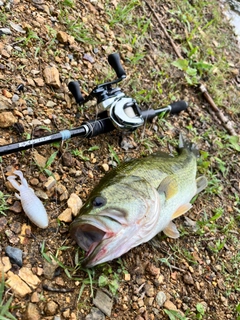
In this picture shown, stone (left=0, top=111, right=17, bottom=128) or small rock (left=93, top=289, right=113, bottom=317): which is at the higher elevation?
stone (left=0, top=111, right=17, bottom=128)

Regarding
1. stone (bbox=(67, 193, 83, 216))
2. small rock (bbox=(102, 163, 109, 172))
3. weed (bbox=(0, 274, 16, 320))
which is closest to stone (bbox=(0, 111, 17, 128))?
stone (bbox=(67, 193, 83, 216))

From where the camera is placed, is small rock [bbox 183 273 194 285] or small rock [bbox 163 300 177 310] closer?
small rock [bbox 163 300 177 310]

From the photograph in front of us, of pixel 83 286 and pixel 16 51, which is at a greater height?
pixel 16 51

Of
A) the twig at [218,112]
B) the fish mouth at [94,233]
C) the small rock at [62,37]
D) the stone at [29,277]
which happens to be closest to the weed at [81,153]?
the fish mouth at [94,233]

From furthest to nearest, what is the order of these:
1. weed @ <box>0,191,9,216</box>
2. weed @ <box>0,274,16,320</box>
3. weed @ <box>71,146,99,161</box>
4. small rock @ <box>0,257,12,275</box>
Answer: weed @ <box>71,146,99,161</box>
weed @ <box>0,191,9,216</box>
small rock @ <box>0,257,12,275</box>
weed @ <box>0,274,16,320</box>

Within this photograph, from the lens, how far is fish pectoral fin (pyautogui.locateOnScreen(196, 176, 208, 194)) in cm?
419

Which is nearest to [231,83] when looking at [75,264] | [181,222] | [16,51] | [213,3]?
[213,3]

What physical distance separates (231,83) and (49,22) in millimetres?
3063

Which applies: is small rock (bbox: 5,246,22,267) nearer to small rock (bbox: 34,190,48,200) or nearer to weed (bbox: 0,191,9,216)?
weed (bbox: 0,191,9,216)

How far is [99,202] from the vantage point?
9.55ft

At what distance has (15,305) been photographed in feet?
8.67

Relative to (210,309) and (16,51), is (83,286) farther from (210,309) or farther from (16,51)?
(16,51)

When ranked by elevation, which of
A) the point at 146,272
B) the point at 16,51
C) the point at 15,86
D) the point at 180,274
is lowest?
the point at 180,274

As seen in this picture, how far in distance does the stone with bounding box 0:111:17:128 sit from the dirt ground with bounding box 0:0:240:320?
0.01m
